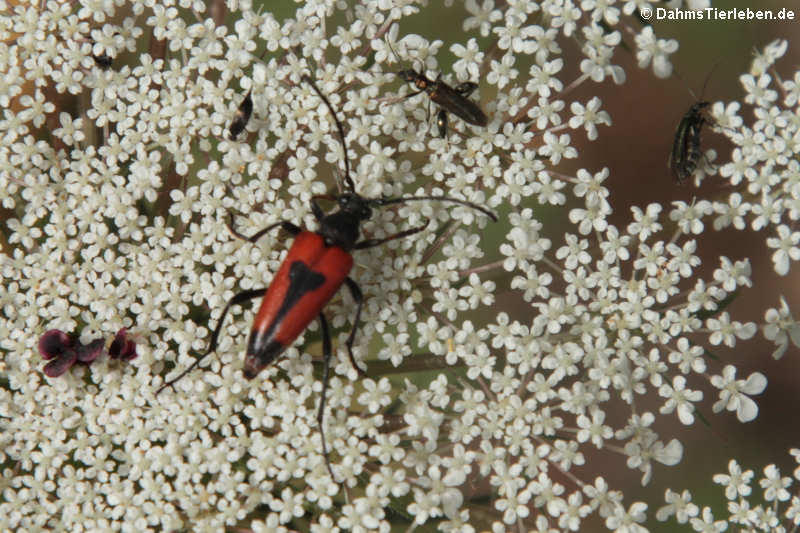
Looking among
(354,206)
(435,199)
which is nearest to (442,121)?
(435,199)

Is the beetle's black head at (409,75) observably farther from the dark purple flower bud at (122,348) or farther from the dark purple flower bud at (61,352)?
the dark purple flower bud at (61,352)

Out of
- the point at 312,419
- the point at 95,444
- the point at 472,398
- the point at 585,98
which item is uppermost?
the point at 585,98

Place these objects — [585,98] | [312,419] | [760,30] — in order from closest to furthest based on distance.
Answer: [312,419], [760,30], [585,98]

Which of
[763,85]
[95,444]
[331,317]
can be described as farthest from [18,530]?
[763,85]

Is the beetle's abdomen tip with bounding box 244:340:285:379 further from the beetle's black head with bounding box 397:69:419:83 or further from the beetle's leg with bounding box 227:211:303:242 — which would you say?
the beetle's black head with bounding box 397:69:419:83

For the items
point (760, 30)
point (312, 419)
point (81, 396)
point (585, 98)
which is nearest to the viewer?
point (312, 419)

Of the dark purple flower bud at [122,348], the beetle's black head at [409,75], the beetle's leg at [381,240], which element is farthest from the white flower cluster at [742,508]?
the dark purple flower bud at [122,348]

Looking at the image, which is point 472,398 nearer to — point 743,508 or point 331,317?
point 331,317

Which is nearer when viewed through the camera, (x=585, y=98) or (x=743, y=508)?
(x=743, y=508)
